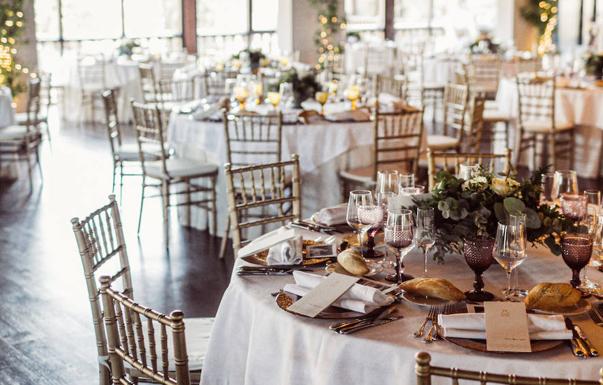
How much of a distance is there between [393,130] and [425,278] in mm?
3375

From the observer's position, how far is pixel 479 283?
8.45ft

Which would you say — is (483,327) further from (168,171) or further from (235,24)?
(235,24)

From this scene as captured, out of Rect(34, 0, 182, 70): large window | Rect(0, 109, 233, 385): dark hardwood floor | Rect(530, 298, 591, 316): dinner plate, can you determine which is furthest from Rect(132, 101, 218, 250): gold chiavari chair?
Rect(34, 0, 182, 70): large window

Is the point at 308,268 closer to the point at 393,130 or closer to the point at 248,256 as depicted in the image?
the point at 248,256

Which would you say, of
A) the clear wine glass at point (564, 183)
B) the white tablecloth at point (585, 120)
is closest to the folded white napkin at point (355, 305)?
the clear wine glass at point (564, 183)

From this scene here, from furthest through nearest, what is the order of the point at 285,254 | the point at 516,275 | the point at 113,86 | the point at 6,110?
the point at 113,86
the point at 6,110
the point at 285,254
the point at 516,275

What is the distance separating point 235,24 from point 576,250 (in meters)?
12.9

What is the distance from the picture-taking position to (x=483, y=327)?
2.20 m

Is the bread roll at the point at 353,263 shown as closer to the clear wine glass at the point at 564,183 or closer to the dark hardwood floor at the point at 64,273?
the clear wine glass at the point at 564,183

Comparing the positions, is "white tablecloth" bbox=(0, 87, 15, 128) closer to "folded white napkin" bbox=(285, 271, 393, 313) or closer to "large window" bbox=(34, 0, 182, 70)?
"large window" bbox=(34, 0, 182, 70)

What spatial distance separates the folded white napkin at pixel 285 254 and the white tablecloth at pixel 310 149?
3.02 metres

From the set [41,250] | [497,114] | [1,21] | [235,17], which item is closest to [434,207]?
[41,250]

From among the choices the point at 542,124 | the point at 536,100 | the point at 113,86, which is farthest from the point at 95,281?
the point at 113,86

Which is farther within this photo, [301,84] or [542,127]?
[542,127]
